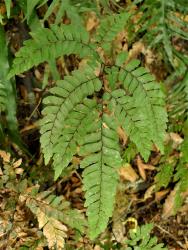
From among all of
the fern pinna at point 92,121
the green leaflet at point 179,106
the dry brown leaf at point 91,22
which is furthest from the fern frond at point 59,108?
the dry brown leaf at point 91,22

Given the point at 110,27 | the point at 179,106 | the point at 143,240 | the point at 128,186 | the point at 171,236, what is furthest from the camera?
the point at 128,186

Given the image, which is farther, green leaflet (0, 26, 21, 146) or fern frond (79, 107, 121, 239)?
green leaflet (0, 26, 21, 146)

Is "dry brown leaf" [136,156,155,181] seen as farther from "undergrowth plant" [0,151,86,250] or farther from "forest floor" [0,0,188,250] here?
"undergrowth plant" [0,151,86,250]

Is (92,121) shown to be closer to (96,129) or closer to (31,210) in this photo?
(96,129)

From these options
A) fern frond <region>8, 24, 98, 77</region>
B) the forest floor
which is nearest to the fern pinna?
fern frond <region>8, 24, 98, 77</region>

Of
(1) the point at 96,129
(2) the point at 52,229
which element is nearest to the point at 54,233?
(2) the point at 52,229

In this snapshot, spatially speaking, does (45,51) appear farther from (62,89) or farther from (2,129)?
(2,129)

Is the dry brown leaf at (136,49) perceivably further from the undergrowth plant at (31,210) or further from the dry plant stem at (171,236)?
the undergrowth plant at (31,210)
